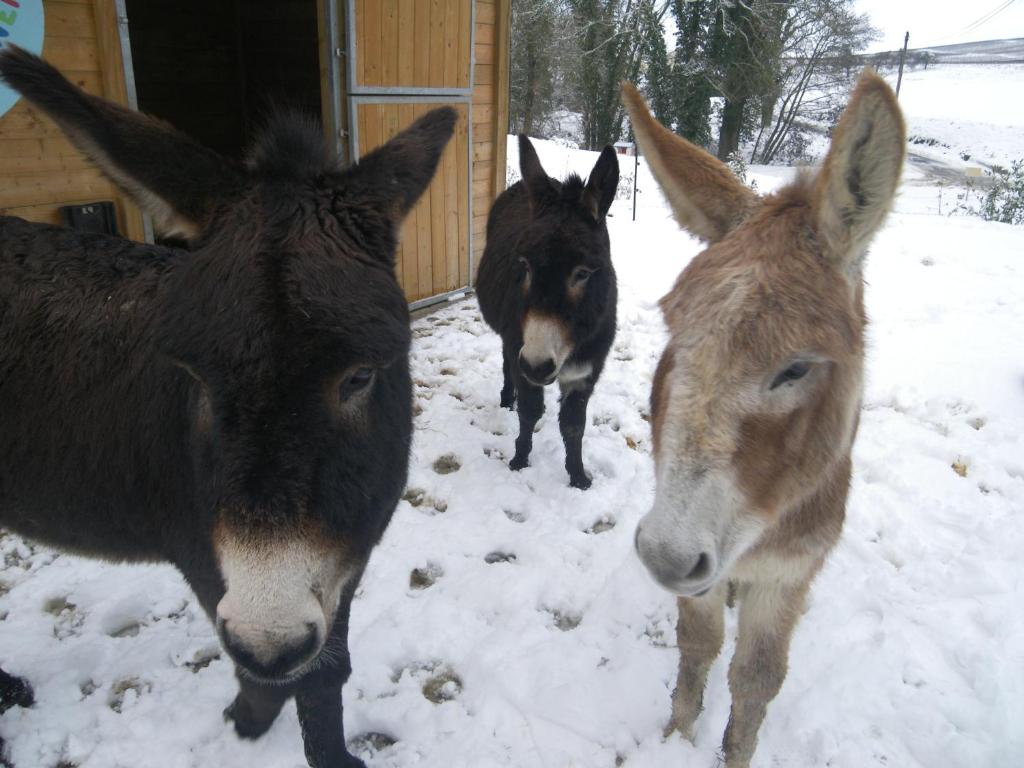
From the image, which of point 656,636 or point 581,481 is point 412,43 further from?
point 656,636

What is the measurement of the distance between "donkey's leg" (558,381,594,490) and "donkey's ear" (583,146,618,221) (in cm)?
118

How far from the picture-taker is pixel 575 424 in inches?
162

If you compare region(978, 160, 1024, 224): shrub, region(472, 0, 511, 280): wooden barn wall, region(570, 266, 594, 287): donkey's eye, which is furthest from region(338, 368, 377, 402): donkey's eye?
region(978, 160, 1024, 224): shrub

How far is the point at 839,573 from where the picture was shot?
3279 millimetres

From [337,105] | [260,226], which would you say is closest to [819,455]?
[260,226]

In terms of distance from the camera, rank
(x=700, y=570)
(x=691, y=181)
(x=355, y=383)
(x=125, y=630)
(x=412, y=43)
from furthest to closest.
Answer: (x=412, y=43) < (x=125, y=630) < (x=691, y=181) < (x=355, y=383) < (x=700, y=570)

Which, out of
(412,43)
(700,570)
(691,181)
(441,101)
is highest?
(412,43)

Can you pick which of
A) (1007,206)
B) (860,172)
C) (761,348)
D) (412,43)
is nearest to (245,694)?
(761,348)

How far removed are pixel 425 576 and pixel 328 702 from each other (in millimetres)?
1216

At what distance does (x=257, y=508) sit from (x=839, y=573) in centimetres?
324

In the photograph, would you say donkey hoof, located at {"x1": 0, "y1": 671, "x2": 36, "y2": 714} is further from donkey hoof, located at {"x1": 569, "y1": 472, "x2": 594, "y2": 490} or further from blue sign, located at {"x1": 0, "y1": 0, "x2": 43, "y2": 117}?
blue sign, located at {"x1": 0, "y1": 0, "x2": 43, "y2": 117}

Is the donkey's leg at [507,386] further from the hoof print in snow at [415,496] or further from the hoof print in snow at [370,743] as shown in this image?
the hoof print in snow at [370,743]

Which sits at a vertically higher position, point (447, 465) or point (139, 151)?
point (139, 151)

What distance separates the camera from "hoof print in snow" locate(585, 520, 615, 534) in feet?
12.2
